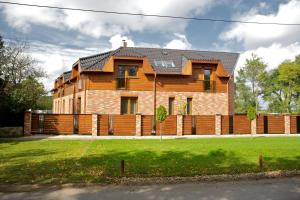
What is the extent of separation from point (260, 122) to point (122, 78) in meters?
Result: 12.0

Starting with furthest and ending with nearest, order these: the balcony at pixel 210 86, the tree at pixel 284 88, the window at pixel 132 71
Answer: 1. the tree at pixel 284 88
2. the balcony at pixel 210 86
3. the window at pixel 132 71

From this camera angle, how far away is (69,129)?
21.4 metres

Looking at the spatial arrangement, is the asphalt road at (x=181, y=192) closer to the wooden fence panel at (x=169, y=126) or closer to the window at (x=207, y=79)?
the wooden fence panel at (x=169, y=126)

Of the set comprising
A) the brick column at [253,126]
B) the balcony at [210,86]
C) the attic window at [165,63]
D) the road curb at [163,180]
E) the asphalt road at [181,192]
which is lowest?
the asphalt road at [181,192]

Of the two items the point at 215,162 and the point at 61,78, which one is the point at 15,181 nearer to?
the point at 215,162

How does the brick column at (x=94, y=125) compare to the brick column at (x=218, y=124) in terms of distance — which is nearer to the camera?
the brick column at (x=94, y=125)

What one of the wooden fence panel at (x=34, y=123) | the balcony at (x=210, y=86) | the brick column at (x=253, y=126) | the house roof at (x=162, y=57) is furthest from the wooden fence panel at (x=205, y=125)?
the wooden fence panel at (x=34, y=123)

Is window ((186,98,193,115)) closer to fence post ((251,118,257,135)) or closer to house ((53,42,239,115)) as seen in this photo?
house ((53,42,239,115))

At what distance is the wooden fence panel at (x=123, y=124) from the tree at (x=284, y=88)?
121 feet

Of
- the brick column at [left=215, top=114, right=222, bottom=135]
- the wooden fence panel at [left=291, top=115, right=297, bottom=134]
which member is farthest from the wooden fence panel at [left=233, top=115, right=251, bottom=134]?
the wooden fence panel at [left=291, top=115, right=297, bottom=134]

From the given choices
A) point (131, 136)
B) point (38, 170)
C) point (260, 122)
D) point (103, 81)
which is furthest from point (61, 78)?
point (38, 170)

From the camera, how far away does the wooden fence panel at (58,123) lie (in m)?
21.1

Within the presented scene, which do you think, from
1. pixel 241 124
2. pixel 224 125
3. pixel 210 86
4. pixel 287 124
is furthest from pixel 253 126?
pixel 210 86

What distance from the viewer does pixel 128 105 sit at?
2566 cm
